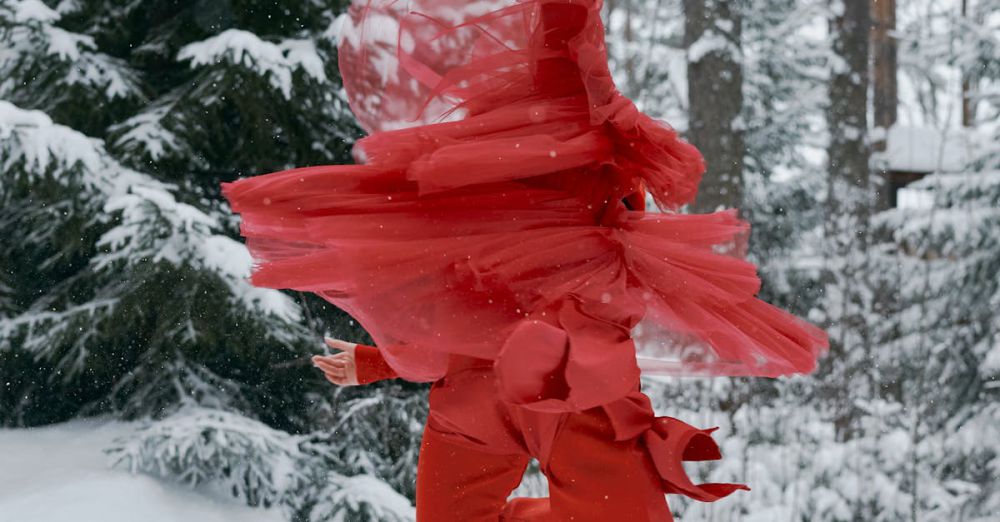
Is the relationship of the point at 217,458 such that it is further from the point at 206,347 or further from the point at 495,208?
the point at 495,208

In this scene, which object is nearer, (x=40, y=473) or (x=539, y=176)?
(x=539, y=176)

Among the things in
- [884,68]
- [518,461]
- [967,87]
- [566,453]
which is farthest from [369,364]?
[884,68]

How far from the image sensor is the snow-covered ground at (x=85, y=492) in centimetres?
273

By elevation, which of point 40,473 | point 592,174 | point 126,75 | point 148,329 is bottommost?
point 40,473

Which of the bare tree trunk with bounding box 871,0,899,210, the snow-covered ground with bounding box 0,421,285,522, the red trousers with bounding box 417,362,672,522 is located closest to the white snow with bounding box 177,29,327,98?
the snow-covered ground with bounding box 0,421,285,522

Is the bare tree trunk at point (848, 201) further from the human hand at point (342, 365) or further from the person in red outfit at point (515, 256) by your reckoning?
the human hand at point (342, 365)

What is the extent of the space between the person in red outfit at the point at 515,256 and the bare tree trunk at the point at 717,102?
5009mm

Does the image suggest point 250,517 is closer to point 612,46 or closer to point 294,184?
point 294,184

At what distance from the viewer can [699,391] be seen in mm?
4902

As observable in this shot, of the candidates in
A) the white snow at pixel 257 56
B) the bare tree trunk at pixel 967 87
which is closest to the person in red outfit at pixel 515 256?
the white snow at pixel 257 56

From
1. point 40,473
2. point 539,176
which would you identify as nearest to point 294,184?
point 539,176

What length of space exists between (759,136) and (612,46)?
118 inches

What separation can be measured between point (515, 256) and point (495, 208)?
0.12 metres

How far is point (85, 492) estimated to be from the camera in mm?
2838
